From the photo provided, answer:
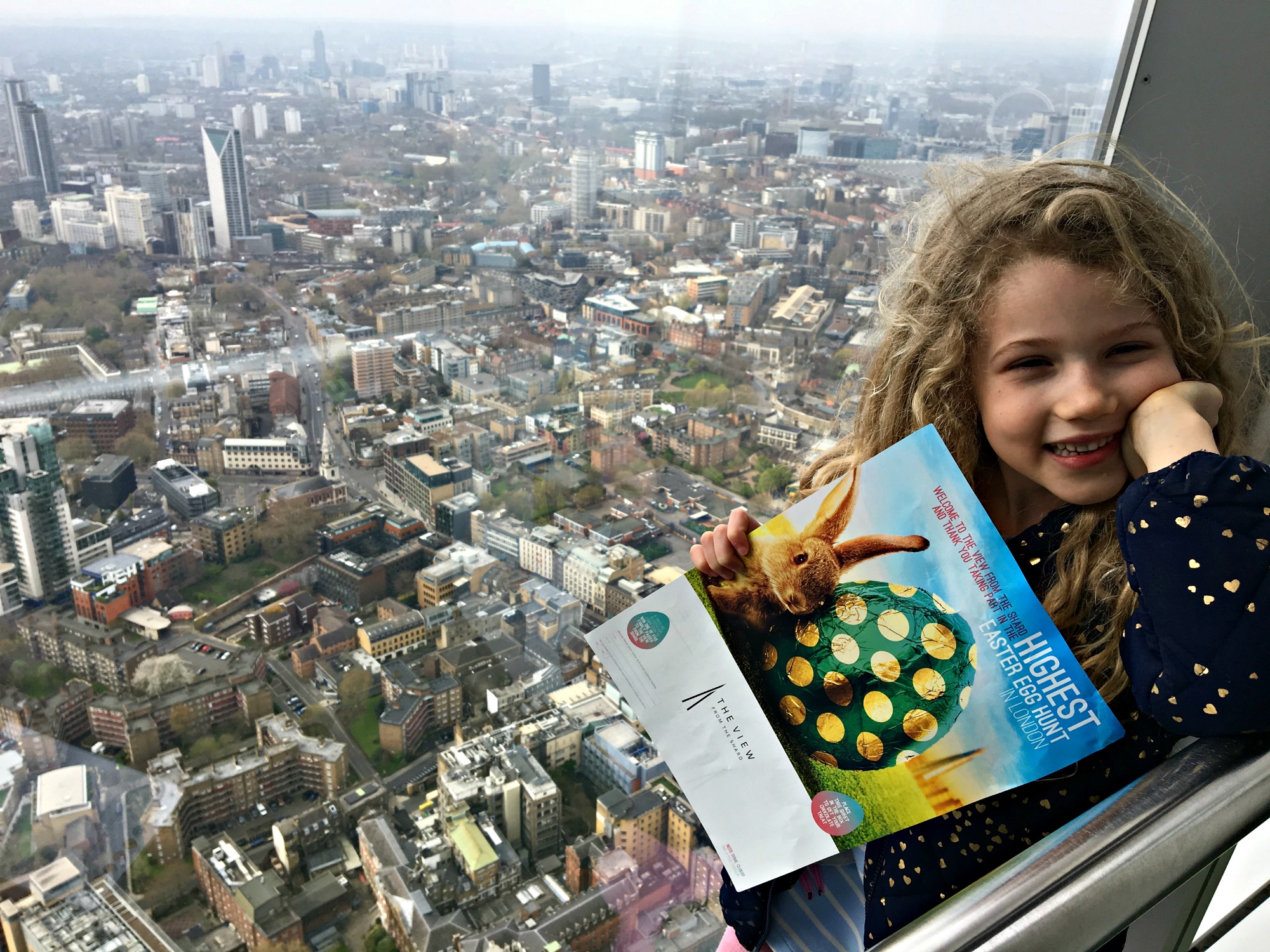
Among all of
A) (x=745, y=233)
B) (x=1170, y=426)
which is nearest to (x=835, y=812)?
(x=1170, y=426)

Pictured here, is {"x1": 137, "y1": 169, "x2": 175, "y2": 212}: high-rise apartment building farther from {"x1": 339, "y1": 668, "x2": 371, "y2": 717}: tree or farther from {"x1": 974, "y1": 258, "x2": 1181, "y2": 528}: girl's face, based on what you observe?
{"x1": 974, "y1": 258, "x2": 1181, "y2": 528}: girl's face

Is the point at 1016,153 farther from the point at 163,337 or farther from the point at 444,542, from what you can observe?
the point at 163,337

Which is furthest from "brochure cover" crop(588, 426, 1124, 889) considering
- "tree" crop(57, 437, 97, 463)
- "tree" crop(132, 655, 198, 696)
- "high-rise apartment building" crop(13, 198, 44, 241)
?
"high-rise apartment building" crop(13, 198, 44, 241)

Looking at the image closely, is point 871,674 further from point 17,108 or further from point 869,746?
point 17,108

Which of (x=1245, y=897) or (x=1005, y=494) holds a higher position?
(x=1005, y=494)

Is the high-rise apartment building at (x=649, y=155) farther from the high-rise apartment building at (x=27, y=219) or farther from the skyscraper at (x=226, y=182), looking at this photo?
the high-rise apartment building at (x=27, y=219)

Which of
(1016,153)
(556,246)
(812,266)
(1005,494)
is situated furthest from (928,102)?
(1005,494)
